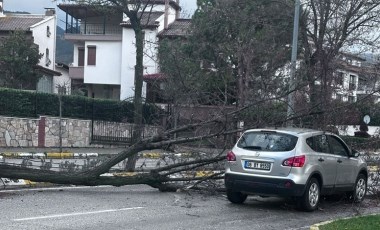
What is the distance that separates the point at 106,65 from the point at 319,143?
3872 cm

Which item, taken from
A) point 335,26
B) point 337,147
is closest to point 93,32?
point 335,26

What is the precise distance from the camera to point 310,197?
1238cm

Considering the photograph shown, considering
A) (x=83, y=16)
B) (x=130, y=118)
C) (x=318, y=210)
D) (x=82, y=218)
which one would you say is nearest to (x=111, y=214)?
(x=82, y=218)

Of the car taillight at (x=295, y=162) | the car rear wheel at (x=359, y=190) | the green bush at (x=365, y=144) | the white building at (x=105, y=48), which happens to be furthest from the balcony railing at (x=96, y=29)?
the car taillight at (x=295, y=162)

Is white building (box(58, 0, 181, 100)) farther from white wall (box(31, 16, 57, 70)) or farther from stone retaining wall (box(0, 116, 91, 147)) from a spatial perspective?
stone retaining wall (box(0, 116, 91, 147))

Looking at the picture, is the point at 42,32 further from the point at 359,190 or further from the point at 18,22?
the point at 359,190

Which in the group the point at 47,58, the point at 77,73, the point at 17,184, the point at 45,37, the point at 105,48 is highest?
the point at 45,37

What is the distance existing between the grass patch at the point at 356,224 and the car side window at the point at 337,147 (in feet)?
8.38

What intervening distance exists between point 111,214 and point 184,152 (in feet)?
13.0

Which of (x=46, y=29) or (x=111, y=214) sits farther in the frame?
(x=46, y=29)

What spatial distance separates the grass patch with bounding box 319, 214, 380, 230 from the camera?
9886mm

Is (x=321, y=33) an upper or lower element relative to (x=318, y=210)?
upper

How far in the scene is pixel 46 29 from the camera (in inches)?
2093

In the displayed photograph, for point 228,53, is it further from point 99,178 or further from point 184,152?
point 99,178
